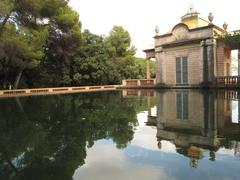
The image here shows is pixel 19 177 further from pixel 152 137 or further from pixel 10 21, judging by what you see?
pixel 10 21

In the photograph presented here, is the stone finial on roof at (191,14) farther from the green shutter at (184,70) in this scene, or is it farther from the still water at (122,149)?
the still water at (122,149)

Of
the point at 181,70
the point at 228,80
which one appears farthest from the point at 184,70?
the point at 228,80

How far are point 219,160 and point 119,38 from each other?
35231mm

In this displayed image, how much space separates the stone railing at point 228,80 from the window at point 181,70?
9.96 ft

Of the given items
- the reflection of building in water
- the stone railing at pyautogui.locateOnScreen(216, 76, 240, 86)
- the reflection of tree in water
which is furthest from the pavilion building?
the reflection of tree in water

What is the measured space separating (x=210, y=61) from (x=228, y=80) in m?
2.21

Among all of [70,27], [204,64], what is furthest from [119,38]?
[204,64]

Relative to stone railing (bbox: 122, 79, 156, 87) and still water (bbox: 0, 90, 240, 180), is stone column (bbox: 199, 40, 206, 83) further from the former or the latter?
still water (bbox: 0, 90, 240, 180)

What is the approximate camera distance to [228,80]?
19.3 m

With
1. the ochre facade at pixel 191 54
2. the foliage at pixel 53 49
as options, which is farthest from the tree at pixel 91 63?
the ochre facade at pixel 191 54

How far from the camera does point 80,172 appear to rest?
296 cm

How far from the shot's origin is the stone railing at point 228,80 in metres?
18.7

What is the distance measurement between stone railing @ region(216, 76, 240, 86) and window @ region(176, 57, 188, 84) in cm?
304

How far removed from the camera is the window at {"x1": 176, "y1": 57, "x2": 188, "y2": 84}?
2238 cm
